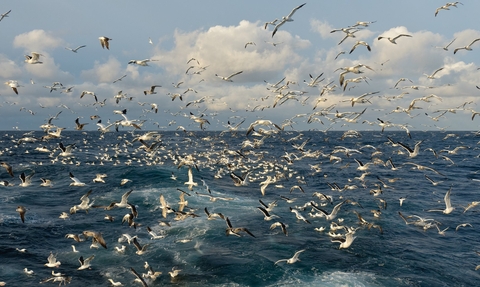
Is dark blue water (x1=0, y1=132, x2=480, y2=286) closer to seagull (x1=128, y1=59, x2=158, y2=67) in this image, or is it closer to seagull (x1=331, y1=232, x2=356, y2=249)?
seagull (x1=331, y1=232, x2=356, y2=249)

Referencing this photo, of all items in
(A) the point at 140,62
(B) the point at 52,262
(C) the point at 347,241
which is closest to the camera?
(B) the point at 52,262

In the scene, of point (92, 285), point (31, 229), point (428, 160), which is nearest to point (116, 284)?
point (92, 285)

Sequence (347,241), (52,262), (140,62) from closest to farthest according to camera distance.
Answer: (52,262)
(347,241)
(140,62)

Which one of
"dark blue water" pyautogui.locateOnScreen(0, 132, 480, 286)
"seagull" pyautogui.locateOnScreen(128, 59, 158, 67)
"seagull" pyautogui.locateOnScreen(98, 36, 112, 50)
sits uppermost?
"seagull" pyautogui.locateOnScreen(98, 36, 112, 50)

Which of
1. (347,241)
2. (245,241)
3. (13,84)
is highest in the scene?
(13,84)

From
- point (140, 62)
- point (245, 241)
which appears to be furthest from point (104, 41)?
point (245, 241)

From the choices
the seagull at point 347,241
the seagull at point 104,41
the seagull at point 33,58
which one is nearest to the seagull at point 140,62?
the seagull at point 104,41

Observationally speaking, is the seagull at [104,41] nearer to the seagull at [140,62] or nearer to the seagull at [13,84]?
the seagull at [140,62]

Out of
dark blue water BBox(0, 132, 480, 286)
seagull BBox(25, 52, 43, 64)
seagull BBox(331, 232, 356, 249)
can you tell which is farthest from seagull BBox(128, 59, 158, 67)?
seagull BBox(331, 232, 356, 249)

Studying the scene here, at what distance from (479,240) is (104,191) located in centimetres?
3547

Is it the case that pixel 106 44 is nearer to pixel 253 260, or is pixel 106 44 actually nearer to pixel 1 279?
pixel 1 279

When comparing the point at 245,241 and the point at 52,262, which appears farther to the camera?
the point at 245,241

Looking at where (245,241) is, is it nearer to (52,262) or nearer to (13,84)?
(52,262)

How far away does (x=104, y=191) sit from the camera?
4331 cm
